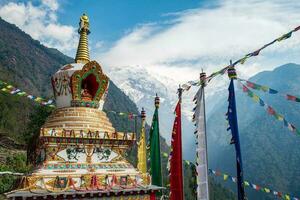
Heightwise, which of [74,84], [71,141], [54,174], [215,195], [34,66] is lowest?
[215,195]

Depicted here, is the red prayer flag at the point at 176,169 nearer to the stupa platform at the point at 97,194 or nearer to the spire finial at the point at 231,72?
the stupa platform at the point at 97,194

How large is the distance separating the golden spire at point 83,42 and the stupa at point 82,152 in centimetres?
95

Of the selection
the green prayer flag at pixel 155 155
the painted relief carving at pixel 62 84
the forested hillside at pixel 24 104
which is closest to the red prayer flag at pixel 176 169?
the green prayer flag at pixel 155 155

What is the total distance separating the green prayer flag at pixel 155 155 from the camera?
19009 millimetres

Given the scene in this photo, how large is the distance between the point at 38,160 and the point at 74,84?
3877 mm

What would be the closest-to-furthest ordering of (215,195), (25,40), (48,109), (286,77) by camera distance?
(48,109), (215,195), (25,40), (286,77)

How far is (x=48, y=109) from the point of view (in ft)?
119

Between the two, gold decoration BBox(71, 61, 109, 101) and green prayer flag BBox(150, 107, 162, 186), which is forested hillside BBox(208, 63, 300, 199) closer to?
green prayer flag BBox(150, 107, 162, 186)

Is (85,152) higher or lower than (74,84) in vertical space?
lower

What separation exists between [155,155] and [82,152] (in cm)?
554

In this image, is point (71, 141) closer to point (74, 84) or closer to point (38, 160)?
point (38, 160)

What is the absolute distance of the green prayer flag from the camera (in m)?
19.0

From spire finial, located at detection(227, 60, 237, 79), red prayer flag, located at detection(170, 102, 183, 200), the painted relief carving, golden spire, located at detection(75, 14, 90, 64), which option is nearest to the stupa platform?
red prayer flag, located at detection(170, 102, 183, 200)

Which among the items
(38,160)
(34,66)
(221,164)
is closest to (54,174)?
(38,160)
